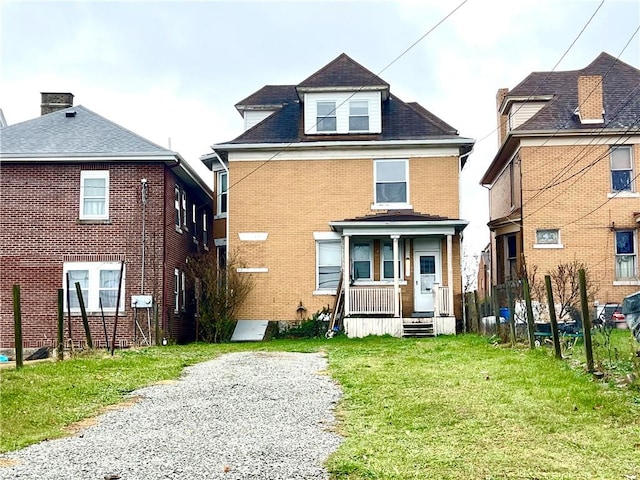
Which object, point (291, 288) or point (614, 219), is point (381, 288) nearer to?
point (291, 288)

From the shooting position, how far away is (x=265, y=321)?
24969mm

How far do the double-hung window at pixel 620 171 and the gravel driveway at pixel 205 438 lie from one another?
15.7 m

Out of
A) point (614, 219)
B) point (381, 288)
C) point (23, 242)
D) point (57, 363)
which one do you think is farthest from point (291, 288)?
point (57, 363)

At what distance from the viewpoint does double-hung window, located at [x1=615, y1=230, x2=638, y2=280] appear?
2467cm

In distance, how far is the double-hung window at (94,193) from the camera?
2408cm

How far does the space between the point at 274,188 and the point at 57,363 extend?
12909 mm

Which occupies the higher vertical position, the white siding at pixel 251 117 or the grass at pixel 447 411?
the white siding at pixel 251 117

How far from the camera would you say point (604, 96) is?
84.9 ft

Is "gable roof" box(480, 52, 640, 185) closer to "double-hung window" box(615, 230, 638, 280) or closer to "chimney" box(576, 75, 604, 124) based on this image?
"chimney" box(576, 75, 604, 124)

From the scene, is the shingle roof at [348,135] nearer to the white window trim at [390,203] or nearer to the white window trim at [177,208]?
the white window trim at [390,203]

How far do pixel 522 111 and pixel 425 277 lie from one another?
304 inches

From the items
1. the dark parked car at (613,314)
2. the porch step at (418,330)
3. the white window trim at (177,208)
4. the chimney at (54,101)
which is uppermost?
the chimney at (54,101)

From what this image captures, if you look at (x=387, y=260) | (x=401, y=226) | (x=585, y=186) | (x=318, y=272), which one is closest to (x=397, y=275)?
(x=401, y=226)

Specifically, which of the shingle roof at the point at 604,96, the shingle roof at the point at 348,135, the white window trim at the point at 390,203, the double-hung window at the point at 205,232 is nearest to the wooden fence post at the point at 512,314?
the white window trim at the point at 390,203
